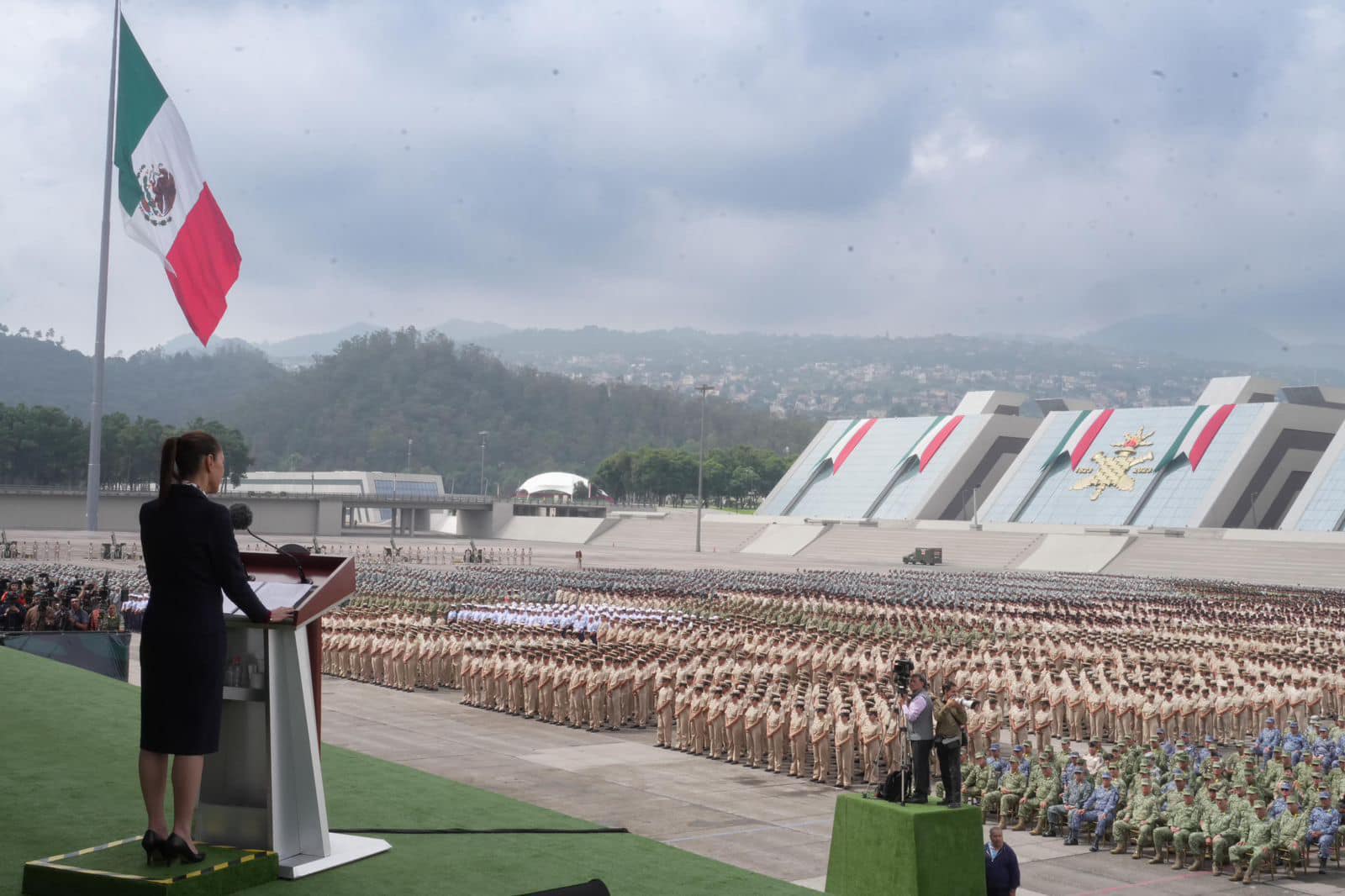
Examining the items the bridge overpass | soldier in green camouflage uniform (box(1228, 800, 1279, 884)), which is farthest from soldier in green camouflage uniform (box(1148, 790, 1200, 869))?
the bridge overpass

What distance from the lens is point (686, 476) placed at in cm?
11581

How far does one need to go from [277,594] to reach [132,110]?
14.1 meters

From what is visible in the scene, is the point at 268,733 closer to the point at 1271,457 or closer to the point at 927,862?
the point at 927,862

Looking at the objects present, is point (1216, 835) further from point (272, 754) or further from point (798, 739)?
point (272, 754)

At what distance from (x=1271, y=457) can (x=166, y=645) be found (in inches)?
2637

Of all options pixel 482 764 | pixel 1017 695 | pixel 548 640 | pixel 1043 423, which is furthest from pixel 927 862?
pixel 1043 423

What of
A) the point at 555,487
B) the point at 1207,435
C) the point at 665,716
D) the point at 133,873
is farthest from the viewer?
the point at 555,487

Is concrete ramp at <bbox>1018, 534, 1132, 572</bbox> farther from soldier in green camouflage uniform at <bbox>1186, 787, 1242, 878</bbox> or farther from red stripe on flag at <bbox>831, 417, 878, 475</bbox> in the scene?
soldier in green camouflage uniform at <bbox>1186, 787, 1242, 878</bbox>

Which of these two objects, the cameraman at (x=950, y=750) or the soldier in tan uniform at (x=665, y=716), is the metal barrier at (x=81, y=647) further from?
the cameraman at (x=950, y=750)

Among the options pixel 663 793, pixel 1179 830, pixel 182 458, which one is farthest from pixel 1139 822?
pixel 182 458

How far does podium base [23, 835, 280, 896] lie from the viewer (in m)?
3.62

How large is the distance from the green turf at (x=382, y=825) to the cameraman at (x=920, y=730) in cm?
232

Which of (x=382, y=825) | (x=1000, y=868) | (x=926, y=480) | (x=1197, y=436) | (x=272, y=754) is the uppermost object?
(x=1197, y=436)

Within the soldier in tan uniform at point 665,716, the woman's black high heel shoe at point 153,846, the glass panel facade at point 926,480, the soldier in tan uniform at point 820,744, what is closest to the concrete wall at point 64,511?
the glass panel facade at point 926,480
